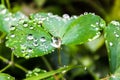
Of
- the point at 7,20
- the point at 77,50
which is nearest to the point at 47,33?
the point at 7,20

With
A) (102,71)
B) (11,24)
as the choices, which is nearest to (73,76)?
(102,71)

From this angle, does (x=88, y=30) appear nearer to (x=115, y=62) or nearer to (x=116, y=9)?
(x=115, y=62)

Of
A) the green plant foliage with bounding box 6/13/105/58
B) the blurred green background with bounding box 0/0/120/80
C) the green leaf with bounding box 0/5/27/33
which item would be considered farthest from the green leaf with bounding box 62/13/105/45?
the blurred green background with bounding box 0/0/120/80

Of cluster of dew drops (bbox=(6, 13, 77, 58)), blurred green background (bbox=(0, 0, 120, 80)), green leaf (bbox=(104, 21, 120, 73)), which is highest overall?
cluster of dew drops (bbox=(6, 13, 77, 58))

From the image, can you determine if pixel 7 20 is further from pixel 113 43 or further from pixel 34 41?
pixel 113 43

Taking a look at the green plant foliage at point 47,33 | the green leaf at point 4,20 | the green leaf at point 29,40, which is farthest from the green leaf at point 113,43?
the green leaf at point 4,20

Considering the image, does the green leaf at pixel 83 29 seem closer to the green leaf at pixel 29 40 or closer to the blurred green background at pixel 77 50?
the green leaf at pixel 29 40

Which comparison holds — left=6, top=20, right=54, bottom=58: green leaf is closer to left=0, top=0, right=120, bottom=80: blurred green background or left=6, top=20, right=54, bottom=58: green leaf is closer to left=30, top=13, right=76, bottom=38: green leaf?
left=30, top=13, right=76, bottom=38: green leaf
